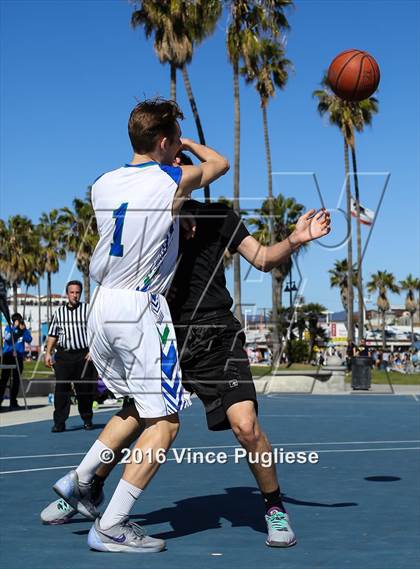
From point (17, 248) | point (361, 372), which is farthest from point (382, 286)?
point (361, 372)

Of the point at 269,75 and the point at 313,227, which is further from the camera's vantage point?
the point at 269,75

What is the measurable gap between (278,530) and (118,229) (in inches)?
72.0

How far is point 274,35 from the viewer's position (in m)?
39.4

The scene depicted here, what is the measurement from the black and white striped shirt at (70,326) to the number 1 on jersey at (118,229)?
Result: 703 centimetres

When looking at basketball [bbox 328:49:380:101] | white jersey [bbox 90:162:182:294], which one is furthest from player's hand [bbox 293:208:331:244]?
basketball [bbox 328:49:380:101]

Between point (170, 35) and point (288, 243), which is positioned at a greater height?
point (170, 35)

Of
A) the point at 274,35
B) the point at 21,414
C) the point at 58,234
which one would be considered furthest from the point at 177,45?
the point at 58,234

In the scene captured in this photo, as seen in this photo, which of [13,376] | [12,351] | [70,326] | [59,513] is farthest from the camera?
[13,376]

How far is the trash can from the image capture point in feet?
85.8

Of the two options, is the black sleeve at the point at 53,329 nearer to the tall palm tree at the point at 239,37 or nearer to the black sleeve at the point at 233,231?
the black sleeve at the point at 233,231

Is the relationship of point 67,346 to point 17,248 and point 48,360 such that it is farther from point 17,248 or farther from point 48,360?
point 17,248

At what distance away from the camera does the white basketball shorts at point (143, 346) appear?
4.45m

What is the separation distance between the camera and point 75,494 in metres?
5.04

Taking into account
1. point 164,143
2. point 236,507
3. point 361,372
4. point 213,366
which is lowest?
point 361,372
